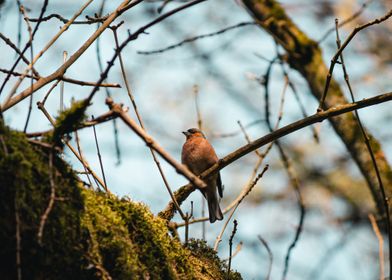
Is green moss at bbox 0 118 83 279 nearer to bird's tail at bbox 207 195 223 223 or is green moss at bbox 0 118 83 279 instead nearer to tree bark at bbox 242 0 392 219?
tree bark at bbox 242 0 392 219

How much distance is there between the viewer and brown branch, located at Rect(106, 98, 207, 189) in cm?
179

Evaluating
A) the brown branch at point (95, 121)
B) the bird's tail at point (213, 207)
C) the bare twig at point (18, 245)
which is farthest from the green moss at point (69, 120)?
the bird's tail at point (213, 207)

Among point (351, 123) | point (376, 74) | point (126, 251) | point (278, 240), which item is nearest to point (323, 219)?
point (278, 240)

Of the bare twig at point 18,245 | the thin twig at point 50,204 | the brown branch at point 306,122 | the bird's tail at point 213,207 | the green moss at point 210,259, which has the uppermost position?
the bird's tail at point 213,207

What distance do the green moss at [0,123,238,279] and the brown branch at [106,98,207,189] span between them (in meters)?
0.31

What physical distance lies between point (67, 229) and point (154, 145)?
Answer: 436 mm

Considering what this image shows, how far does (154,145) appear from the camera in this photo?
6.20 feet

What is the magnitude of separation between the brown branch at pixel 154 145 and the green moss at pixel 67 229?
31 cm

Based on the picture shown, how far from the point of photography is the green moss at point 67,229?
6.03ft

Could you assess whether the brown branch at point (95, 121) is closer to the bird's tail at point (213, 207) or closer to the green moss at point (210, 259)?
the green moss at point (210, 259)

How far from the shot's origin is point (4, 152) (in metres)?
1.90

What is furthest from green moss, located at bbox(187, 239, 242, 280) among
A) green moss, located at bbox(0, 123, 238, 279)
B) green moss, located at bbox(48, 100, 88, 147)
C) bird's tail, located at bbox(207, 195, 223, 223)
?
bird's tail, located at bbox(207, 195, 223, 223)

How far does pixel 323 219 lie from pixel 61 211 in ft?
40.0

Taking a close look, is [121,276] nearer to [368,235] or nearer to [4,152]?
[4,152]
